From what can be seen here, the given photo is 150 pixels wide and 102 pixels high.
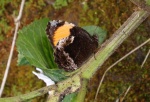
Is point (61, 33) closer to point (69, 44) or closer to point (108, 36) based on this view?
point (69, 44)

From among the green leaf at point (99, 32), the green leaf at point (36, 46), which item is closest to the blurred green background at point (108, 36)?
the green leaf at point (99, 32)

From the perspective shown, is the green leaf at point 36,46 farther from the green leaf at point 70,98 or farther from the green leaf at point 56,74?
the green leaf at point 70,98

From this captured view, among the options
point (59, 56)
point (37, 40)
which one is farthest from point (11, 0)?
point (59, 56)

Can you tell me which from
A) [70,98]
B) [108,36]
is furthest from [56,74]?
[108,36]

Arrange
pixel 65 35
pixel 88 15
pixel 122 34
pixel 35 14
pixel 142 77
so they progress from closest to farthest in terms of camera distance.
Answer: pixel 65 35, pixel 122 34, pixel 142 77, pixel 88 15, pixel 35 14

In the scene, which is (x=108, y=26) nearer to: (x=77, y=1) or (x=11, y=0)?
(x=77, y=1)
